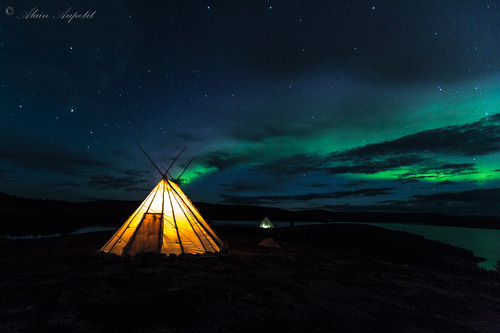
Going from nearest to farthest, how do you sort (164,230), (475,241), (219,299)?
(219,299), (164,230), (475,241)

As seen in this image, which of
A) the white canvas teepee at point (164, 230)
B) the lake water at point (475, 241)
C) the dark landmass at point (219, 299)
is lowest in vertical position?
the lake water at point (475, 241)

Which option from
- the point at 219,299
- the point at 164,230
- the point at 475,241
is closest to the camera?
the point at 219,299

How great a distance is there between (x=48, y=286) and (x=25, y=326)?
6.48 feet

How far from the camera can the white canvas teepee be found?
805 cm

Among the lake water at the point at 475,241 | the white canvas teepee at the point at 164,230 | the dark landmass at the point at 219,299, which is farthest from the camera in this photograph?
the lake water at the point at 475,241

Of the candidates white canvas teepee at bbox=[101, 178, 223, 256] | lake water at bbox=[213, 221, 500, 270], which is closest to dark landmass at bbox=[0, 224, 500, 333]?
white canvas teepee at bbox=[101, 178, 223, 256]

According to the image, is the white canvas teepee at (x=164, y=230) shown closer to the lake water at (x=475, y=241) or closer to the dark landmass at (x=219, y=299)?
the dark landmass at (x=219, y=299)

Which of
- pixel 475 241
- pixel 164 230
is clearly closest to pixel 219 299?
pixel 164 230

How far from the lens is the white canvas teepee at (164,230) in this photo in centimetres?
805

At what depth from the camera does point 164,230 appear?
27.8 ft

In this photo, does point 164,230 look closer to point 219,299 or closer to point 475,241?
point 219,299

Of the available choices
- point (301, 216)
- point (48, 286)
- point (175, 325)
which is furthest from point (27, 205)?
point (301, 216)

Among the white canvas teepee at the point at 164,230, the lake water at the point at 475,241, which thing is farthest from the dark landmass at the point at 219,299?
the lake water at the point at 475,241

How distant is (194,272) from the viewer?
6344 mm
